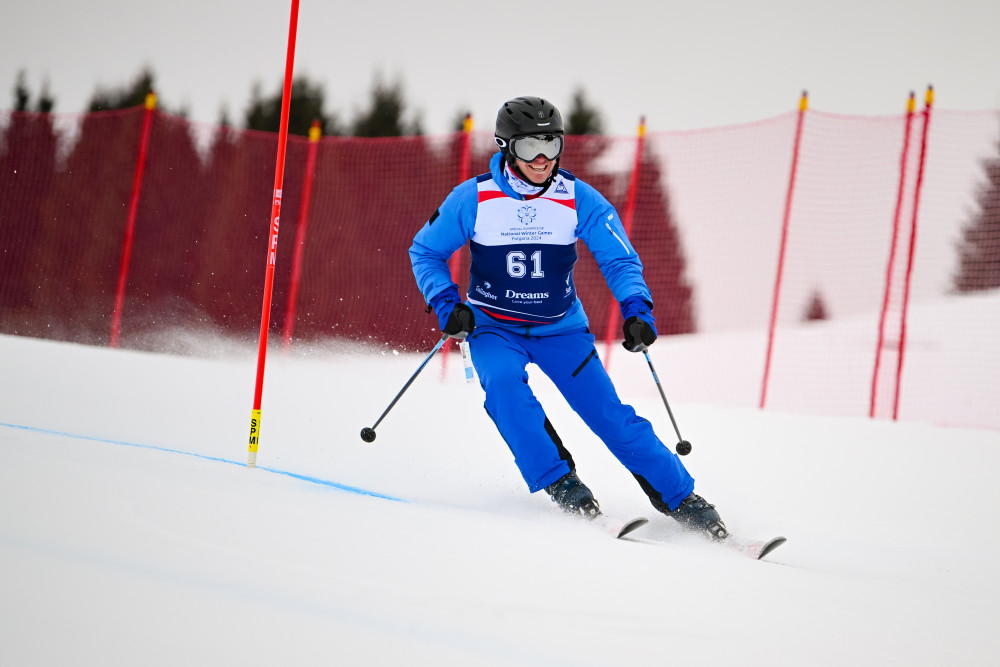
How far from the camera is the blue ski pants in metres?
3.41

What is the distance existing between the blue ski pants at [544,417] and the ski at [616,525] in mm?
258

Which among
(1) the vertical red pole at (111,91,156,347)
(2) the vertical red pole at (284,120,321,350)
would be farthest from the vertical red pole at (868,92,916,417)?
(1) the vertical red pole at (111,91,156,347)

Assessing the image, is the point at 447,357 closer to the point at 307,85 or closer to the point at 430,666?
the point at 430,666

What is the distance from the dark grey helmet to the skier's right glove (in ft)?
2.32

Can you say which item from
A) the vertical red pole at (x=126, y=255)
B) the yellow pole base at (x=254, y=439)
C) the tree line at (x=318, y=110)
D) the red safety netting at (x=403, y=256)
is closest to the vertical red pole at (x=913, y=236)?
the red safety netting at (x=403, y=256)

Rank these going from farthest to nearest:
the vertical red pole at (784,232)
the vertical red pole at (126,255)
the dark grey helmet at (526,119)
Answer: the vertical red pole at (126,255) < the vertical red pole at (784,232) < the dark grey helmet at (526,119)

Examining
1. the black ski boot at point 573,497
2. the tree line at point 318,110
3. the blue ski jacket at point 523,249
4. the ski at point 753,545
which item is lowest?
the ski at point 753,545

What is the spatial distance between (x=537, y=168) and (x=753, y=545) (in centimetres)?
178

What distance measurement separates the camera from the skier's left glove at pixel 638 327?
336 cm

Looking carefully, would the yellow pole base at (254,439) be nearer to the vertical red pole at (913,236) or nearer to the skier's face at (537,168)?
the skier's face at (537,168)

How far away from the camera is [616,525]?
10.4 feet

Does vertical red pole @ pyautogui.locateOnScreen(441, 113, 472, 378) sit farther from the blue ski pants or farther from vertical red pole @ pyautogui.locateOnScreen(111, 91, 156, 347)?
the blue ski pants

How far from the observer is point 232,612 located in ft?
5.77

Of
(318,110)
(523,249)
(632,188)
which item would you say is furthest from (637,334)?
(318,110)
